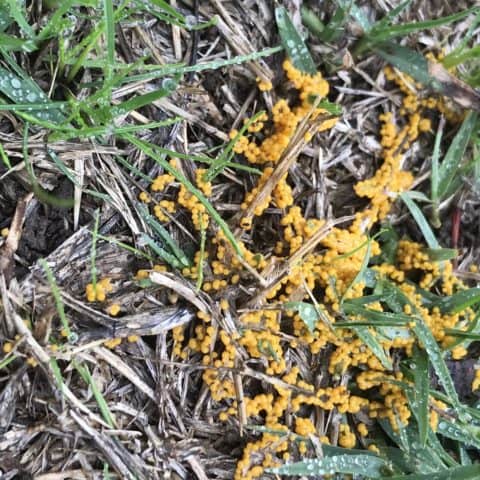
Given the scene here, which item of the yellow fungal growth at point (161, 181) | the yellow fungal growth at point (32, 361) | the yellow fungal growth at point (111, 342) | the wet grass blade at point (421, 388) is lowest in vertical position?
the wet grass blade at point (421, 388)

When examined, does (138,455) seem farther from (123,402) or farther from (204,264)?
(204,264)

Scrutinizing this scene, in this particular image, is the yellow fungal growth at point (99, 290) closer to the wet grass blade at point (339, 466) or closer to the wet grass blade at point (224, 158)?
the wet grass blade at point (224, 158)

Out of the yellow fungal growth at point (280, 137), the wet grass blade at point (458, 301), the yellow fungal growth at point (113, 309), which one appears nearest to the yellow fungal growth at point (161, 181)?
the yellow fungal growth at point (280, 137)

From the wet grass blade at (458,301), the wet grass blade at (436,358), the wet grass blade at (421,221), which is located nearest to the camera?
the wet grass blade at (436,358)

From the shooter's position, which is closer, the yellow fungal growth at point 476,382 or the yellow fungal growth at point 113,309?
the yellow fungal growth at point 113,309

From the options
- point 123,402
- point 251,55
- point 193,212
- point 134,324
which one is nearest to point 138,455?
point 123,402

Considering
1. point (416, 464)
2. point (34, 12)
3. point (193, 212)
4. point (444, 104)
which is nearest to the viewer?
point (34, 12)

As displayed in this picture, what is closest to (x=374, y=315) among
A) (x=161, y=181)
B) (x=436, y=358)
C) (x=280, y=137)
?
(x=436, y=358)
